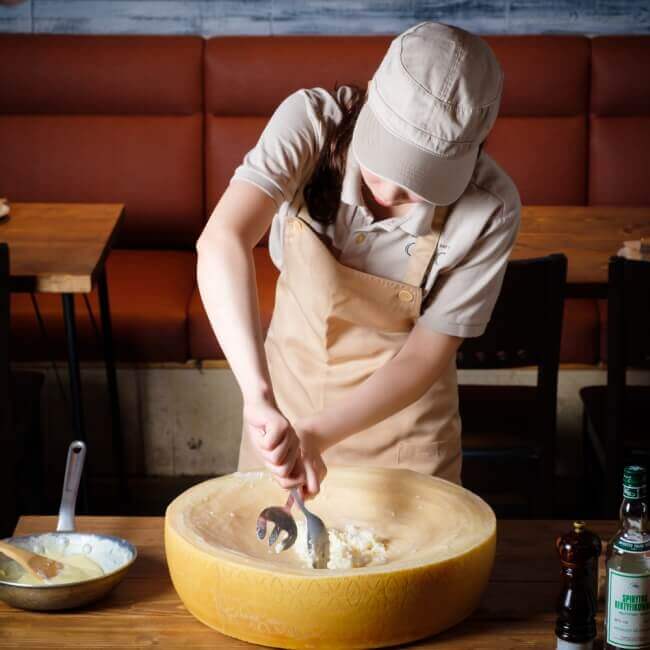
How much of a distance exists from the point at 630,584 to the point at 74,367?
1.88 meters

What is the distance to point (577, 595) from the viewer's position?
51.9 inches

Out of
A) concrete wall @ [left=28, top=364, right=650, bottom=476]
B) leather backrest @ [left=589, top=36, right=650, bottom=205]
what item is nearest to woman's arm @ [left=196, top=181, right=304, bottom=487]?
concrete wall @ [left=28, top=364, right=650, bottom=476]

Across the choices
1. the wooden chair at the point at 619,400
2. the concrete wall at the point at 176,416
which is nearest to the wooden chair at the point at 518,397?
the wooden chair at the point at 619,400

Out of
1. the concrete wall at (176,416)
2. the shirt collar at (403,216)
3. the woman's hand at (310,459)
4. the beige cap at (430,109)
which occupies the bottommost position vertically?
the concrete wall at (176,416)

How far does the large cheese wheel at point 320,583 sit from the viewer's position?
4.29 ft

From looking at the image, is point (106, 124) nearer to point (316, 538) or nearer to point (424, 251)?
point (424, 251)

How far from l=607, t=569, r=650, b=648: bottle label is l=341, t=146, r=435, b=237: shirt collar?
632mm

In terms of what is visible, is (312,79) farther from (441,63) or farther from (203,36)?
(441,63)

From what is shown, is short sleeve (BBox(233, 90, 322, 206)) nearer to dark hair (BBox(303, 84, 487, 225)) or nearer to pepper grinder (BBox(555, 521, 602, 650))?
dark hair (BBox(303, 84, 487, 225))

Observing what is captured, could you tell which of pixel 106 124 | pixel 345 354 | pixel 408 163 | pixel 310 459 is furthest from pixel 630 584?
pixel 106 124

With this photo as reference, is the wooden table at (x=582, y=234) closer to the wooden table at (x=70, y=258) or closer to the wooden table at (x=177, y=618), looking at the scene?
the wooden table at (x=70, y=258)

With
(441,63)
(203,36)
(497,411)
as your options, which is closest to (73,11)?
(203,36)

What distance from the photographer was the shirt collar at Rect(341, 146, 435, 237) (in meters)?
1.72

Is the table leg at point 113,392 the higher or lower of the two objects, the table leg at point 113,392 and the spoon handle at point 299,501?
the lower
